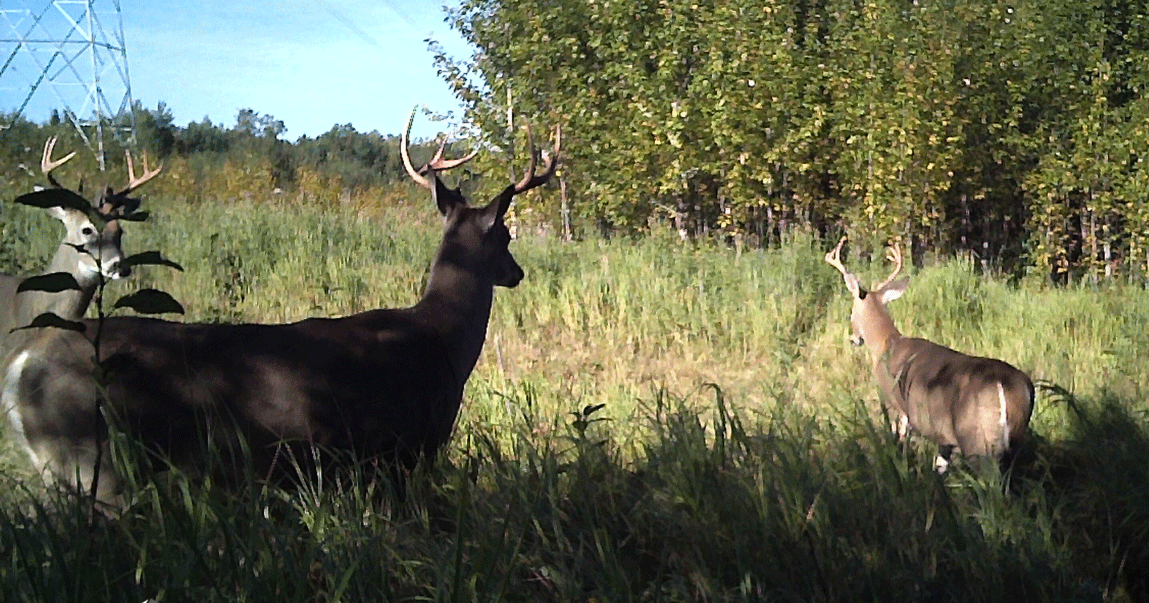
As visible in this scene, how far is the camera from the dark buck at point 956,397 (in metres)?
5.23

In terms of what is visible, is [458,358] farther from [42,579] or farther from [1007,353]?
[1007,353]

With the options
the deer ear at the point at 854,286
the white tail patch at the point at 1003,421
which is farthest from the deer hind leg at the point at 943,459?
the deer ear at the point at 854,286

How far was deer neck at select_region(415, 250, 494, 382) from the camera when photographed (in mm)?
4793

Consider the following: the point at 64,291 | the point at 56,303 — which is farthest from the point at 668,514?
the point at 56,303

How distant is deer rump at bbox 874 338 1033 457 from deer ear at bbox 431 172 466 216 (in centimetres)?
263

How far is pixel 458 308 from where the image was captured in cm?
502

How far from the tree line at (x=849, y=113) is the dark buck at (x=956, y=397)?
763cm

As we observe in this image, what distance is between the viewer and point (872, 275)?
10977 millimetres

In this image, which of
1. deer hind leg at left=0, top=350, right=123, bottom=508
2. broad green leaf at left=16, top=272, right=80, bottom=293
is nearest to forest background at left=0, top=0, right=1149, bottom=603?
deer hind leg at left=0, top=350, right=123, bottom=508

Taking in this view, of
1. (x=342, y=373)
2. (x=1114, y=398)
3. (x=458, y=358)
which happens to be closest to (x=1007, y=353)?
(x=1114, y=398)

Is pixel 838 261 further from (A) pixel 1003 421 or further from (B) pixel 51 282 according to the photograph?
(B) pixel 51 282

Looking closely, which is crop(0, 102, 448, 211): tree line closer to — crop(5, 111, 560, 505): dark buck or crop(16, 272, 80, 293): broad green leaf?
crop(5, 111, 560, 505): dark buck

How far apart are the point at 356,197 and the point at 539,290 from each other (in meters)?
5.23

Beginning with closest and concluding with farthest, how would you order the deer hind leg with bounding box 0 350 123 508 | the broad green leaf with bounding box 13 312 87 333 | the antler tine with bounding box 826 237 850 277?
the broad green leaf with bounding box 13 312 87 333 < the deer hind leg with bounding box 0 350 123 508 < the antler tine with bounding box 826 237 850 277
